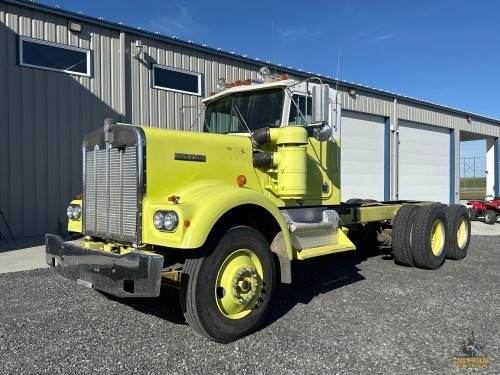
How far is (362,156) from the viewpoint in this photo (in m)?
15.9

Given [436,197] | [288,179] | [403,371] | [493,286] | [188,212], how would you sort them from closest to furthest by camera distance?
[403,371] < [188,212] < [288,179] < [493,286] < [436,197]

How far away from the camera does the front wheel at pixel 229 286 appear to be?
3688 mm

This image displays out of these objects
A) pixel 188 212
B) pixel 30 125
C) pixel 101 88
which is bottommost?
pixel 188 212

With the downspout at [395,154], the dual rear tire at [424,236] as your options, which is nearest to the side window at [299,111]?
the dual rear tire at [424,236]

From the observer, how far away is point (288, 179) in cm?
482

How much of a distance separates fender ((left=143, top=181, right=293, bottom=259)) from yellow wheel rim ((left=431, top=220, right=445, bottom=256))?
14.1 feet


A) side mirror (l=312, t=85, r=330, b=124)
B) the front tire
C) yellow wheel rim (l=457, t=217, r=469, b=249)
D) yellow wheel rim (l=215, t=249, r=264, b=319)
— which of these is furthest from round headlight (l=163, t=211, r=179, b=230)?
the front tire

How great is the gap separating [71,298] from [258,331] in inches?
96.6

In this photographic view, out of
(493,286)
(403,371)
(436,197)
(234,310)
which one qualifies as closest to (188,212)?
(234,310)

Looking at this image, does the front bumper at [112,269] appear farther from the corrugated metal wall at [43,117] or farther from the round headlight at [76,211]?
the corrugated metal wall at [43,117]

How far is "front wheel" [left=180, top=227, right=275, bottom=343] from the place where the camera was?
3.69 metres

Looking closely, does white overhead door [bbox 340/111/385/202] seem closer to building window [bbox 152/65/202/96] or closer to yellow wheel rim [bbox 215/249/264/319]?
building window [bbox 152/65/202/96]

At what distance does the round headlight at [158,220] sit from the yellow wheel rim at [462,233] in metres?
6.57

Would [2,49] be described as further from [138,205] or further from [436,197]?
[436,197]
